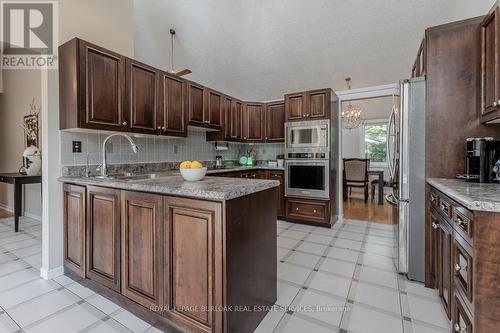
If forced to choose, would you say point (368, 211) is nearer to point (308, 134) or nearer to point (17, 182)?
point (308, 134)

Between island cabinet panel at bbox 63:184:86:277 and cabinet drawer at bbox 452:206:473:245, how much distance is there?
2.55 m

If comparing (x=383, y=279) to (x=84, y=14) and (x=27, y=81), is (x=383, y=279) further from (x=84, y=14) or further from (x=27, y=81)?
(x=27, y=81)

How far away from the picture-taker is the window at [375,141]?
7672 mm

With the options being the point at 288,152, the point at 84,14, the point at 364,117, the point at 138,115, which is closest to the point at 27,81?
the point at 84,14

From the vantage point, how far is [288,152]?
13.4ft

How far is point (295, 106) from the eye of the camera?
13.2 ft

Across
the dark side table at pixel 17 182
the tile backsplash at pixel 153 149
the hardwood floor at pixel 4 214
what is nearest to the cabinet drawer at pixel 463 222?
the tile backsplash at pixel 153 149

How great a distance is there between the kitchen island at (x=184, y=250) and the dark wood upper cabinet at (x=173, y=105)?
1196 mm

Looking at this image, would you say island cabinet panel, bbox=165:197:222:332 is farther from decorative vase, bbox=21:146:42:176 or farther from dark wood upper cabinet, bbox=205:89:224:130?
decorative vase, bbox=21:146:42:176

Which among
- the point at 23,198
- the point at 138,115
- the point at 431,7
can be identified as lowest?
the point at 23,198

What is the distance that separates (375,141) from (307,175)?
5051 millimetres

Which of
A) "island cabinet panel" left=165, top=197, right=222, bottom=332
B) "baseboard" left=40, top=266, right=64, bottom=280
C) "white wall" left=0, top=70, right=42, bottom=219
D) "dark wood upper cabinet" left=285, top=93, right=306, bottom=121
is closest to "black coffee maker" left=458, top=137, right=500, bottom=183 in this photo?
"island cabinet panel" left=165, top=197, right=222, bottom=332

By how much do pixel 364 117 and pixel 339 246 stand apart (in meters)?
5.84

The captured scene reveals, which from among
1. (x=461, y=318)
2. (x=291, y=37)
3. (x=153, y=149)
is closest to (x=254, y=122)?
(x=291, y=37)
